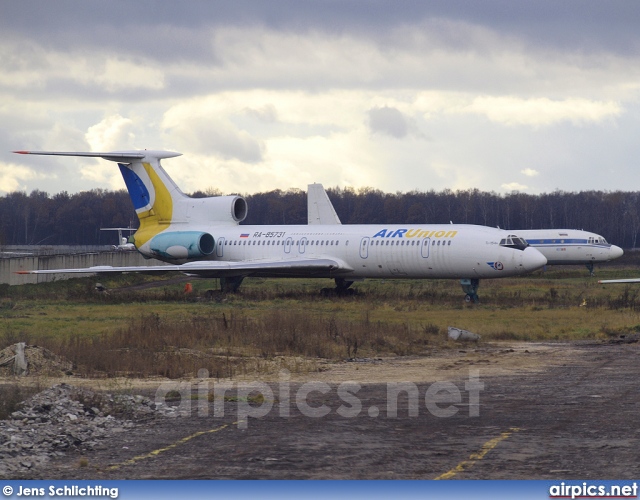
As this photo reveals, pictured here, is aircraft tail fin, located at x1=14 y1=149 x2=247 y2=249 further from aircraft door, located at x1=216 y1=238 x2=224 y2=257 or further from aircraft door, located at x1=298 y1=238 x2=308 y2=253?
aircraft door, located at x1=298 y1=238 x2=308 y2=253

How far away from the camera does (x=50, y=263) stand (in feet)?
198

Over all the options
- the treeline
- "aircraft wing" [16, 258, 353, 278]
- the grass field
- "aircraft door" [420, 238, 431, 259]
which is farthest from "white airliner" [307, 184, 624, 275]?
the treeline

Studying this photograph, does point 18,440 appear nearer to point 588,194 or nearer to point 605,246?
point 605,246

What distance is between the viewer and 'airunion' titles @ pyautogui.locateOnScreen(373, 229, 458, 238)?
135 feet

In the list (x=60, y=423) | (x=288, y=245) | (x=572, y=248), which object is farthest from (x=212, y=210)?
(x=60, y=423)

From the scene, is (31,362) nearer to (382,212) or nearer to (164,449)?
(164,449)

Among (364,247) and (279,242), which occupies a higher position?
(279,242)

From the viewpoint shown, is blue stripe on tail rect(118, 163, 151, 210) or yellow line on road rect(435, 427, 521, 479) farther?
blue stripe on tail rect(118, 163, 151, 210)

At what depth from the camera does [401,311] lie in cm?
3659

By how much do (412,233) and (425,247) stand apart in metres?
1.27

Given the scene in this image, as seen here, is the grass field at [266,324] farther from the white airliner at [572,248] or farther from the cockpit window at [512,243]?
the white airliner at [572,248]

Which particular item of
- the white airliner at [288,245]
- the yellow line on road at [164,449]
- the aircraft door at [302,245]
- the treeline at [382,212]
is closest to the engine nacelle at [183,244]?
the white airliner at [288,245]

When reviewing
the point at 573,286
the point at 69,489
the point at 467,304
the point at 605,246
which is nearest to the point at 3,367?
the point at 69,489

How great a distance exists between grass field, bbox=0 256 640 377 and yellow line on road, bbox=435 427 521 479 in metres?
7.89
